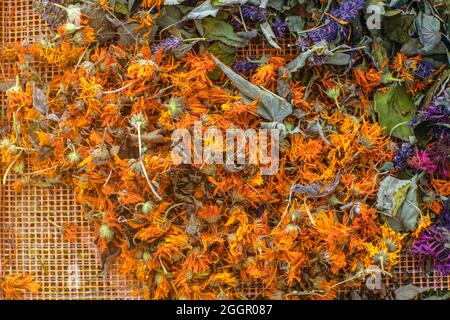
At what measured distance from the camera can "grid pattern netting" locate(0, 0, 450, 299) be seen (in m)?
1.12

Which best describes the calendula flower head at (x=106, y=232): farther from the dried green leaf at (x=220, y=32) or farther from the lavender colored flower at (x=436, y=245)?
the lavender colored flower at (x=436, y=245)

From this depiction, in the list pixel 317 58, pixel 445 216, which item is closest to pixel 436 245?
pixel 445 216

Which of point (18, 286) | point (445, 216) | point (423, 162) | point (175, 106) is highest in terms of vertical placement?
point (175, 106)

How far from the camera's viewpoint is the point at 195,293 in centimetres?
105

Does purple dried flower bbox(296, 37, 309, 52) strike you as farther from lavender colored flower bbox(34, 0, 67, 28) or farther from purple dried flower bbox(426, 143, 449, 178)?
Answer: lavender colored flower bbox(34, 0, 67, 28)

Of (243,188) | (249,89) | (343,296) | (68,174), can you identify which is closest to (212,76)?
(249,89)

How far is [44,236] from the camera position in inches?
44.5

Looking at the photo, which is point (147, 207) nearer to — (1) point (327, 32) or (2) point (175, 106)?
(2) point (175, 106)

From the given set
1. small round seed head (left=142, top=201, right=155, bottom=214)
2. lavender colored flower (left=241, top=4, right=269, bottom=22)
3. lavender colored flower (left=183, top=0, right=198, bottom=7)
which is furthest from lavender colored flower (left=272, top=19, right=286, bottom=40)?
small round seed head (left=142, top=201, right=155, bottom=214)

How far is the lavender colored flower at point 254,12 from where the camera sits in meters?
1.03

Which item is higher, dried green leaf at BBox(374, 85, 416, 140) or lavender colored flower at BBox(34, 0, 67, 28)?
lavender colored flower at BBox(34, 0, 67, 28)

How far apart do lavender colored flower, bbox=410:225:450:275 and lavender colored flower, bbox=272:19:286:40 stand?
0.48 metres

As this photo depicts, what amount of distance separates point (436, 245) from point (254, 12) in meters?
0.57

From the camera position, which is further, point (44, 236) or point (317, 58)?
point (44, 236)
